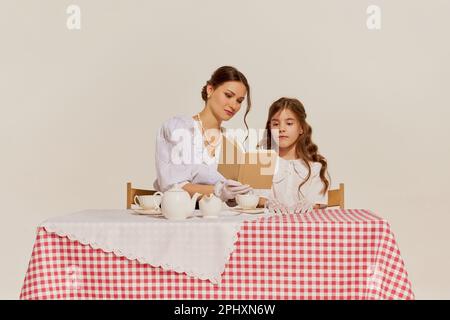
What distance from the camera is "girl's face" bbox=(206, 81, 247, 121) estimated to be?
3152 millimetres

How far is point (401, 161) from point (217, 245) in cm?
222

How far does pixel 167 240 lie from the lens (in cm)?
209

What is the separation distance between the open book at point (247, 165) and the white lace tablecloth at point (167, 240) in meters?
0.89

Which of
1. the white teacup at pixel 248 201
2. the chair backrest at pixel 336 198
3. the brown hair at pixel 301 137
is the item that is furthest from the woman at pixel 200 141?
the chair backrest at pixel 336 198

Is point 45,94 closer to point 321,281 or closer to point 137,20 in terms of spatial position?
point 137,20

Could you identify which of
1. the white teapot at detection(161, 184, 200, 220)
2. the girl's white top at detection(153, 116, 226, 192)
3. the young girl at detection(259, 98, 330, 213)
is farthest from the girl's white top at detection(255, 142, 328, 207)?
the white teapot at detection(161, 184, 200, 220)

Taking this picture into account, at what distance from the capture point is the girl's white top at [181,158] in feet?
9.86

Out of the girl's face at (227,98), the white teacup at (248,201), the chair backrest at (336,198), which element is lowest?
the chair backrest at (336,198)

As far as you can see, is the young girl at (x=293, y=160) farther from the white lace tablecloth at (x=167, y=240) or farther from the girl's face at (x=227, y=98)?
the white lace tablecloth at (x=167, y=240)

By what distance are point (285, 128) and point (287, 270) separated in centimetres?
125

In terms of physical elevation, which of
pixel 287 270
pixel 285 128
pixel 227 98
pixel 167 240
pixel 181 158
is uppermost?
pixel 227 98

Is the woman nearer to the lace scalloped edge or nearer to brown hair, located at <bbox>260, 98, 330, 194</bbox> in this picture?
brown hair, located at <bbox>260, 98, 330, 194</bbox>

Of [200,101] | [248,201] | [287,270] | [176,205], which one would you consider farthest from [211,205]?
[200,101]

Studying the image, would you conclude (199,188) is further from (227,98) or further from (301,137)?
(301,137)
